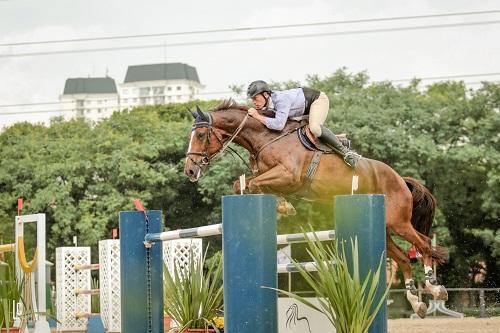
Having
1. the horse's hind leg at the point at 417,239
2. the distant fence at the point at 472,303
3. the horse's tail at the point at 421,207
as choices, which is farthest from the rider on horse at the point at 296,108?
the distant fence at the point at 472,303

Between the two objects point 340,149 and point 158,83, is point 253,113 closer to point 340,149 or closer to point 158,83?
point 340,149

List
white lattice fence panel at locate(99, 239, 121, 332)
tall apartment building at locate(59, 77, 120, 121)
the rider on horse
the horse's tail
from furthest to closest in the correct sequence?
tall apartment building at locate(59, 77, 120, 121) → white lattice fence panel at locate(99, 239, 121, 332) → the horse's tail → the rider on horse

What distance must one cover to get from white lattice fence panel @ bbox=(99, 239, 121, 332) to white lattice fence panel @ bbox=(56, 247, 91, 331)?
2135 millimetres

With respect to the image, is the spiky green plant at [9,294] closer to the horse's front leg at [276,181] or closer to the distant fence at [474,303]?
the horse's front leg at [276,181]

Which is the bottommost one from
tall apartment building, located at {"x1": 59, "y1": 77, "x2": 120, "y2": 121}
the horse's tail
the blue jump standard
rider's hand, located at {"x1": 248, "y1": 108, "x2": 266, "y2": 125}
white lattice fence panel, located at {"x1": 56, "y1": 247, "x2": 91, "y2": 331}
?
white lattice fence panel, located at {"x1": 56, "y1": 247, "x2": 91, "y2": 331}

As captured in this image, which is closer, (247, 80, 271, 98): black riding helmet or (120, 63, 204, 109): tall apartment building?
(247, 80, 271, 98): black riding helmet

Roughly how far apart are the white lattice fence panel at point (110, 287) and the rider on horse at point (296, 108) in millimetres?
5685

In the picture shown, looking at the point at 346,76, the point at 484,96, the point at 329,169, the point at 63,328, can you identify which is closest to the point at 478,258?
the point at 484,96

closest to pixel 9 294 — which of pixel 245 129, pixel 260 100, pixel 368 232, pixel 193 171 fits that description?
pixel 193 171

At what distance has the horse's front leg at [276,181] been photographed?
771 cm

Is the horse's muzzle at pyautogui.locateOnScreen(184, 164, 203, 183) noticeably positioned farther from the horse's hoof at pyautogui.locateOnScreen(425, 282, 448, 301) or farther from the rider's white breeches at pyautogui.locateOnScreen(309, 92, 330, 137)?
the horse's hoof at pyautogui.locateOnScreen(425, 282, 448, 301)

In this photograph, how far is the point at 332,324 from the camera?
484 cm

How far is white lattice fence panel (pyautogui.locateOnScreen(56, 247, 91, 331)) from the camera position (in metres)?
15.3

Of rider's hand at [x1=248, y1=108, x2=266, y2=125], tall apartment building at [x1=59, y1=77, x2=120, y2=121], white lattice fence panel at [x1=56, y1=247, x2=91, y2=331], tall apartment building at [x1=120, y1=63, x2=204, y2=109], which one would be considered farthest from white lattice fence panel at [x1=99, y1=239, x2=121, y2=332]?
tall apartment building at [x1=59, y1=77, x2=120, y2=121]
